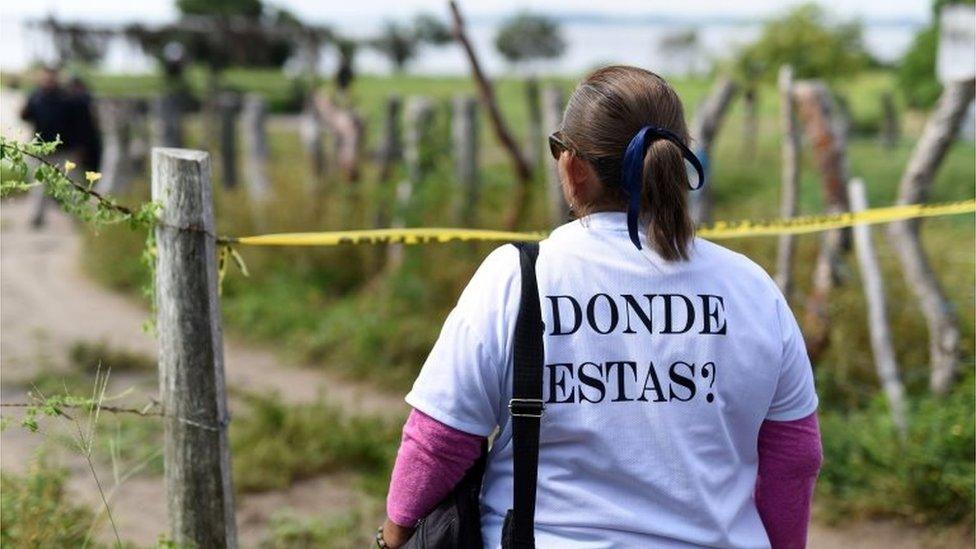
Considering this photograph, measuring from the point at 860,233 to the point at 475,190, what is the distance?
4.39 meters

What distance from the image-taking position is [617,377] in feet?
6.86

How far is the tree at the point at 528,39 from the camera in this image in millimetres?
30766

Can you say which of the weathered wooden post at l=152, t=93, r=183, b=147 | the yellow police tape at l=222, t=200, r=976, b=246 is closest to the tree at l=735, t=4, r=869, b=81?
the weathered wooden post at l=152, t=93, r=183, b=147

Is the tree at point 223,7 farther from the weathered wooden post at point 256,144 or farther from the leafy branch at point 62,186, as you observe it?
the leafy branch at point 62,186

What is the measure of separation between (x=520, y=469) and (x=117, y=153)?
1350 cm

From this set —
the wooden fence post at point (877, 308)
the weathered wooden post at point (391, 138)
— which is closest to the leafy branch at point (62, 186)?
the wooden fence post at point (877, 308)

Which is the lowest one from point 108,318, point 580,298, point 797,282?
point 108,318

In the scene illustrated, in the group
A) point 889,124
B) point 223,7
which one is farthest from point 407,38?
point 889,124

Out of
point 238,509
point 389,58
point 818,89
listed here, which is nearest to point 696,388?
point 238,509

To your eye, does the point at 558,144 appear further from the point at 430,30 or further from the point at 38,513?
the point at 430,30

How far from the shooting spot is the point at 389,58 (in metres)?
27.1

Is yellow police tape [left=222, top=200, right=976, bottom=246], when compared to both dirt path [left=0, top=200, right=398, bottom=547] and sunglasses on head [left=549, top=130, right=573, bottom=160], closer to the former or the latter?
dirt path [left=0, top=200, right=398, bottom=547]

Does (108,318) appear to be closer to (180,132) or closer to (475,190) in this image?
(475,190)

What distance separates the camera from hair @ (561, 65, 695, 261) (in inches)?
82.4
